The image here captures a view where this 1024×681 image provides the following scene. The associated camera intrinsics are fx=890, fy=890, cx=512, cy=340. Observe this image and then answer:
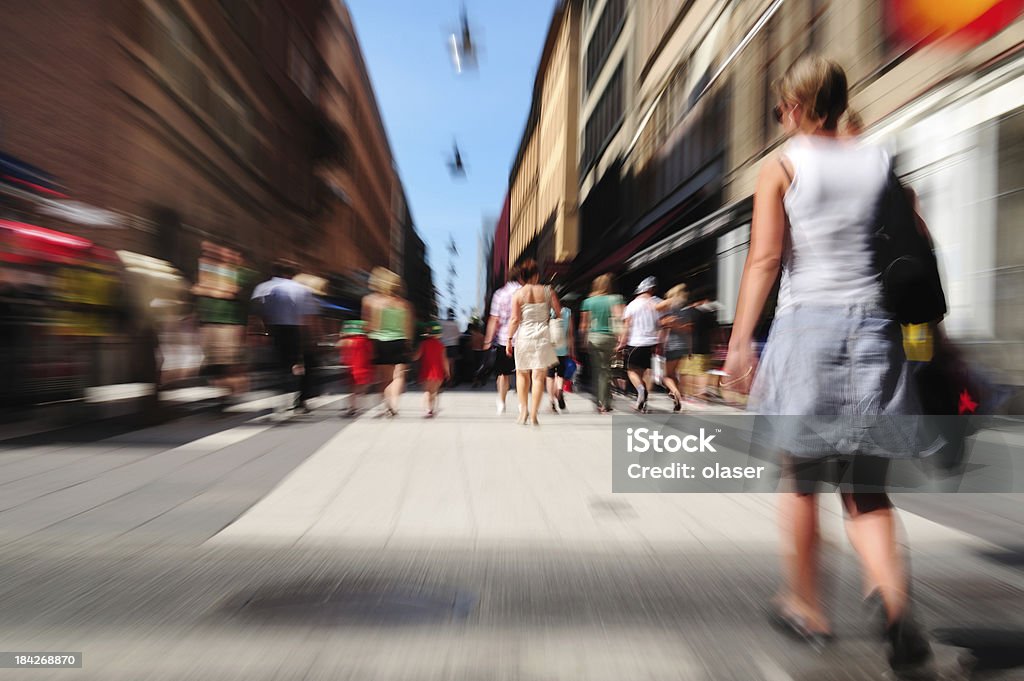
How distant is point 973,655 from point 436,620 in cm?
161

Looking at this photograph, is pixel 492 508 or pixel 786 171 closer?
pixel 786 171

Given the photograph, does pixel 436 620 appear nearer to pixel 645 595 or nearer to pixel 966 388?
pixel 645 595

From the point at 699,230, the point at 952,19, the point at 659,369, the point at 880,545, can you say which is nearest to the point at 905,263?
the point at 880,545

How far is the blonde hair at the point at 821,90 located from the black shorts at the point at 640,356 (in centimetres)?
813

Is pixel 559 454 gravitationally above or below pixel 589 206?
below

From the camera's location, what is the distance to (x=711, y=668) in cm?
250

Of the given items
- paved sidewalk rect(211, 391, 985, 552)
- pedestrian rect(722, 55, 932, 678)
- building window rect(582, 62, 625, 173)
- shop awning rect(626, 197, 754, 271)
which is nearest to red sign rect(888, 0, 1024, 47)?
shop awning rect(626, 197, 754, 271)

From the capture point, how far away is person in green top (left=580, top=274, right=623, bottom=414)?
1077cm

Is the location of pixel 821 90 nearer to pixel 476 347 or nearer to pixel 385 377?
pixel 385 377

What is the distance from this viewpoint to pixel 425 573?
136 inches

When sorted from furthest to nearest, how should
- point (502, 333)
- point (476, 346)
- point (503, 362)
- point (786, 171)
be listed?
1. point (476, 346)
2. point (503, 362)
3. point (502, 333)
4. point (786, 171)

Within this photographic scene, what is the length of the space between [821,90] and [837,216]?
0.40m

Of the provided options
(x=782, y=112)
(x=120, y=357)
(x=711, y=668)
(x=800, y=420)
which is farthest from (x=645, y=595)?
(x=120, y=357)

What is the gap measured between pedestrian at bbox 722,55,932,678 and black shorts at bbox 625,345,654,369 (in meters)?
8.07
